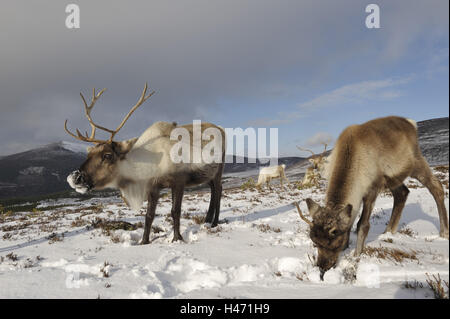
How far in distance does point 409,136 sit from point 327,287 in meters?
3.02

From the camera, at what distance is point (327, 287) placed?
3.00m

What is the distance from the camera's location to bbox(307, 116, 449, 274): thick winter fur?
3379 mm

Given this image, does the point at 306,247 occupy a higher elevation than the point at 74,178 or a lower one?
lower

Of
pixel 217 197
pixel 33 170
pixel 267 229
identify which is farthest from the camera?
pixel 33 170

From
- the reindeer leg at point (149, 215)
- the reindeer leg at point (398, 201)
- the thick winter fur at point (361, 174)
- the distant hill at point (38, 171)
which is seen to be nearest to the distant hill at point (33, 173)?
the distant hill at point (38, 171)

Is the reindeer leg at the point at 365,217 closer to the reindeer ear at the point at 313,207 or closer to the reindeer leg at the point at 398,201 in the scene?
the reindeer ear at the point at 313,207

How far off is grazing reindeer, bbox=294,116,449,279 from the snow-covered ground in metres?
0.39

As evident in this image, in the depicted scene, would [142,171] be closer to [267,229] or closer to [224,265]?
[224,265]

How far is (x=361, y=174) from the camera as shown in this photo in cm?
383

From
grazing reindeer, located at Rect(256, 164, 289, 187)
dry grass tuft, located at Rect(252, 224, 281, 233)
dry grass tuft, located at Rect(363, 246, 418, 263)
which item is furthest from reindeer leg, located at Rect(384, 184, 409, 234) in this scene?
grazing reindeer, located at Rect(256, 164, 289, 187)

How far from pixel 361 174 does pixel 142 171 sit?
194 inches

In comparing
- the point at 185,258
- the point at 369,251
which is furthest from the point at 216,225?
the point at 369,251

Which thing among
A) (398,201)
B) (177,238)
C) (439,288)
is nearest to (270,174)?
(177,238)
